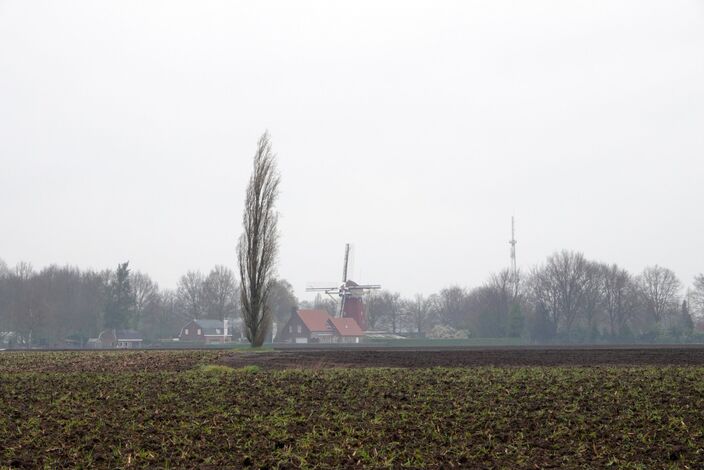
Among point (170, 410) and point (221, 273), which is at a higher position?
point (221, 273)

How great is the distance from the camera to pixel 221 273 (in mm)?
152250

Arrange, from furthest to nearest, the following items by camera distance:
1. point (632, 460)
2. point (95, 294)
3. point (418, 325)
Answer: point (418, 325)
point (95, 294)
point (632, 460)

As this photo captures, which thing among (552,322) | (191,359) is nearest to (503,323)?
(552,322)

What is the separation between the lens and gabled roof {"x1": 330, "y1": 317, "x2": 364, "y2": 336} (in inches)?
4803

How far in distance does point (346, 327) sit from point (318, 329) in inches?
364

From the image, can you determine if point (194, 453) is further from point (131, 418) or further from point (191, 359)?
point (191, 359)

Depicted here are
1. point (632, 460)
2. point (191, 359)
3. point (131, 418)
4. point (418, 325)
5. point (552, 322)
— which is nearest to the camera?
point (632, 460)

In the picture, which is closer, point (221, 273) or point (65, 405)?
point (65, 405)

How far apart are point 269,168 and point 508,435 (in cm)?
3716

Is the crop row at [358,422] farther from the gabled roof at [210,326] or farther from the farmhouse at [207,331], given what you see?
the gabled roof at [210,326]

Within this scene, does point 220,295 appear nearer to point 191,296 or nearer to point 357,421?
point 191,296

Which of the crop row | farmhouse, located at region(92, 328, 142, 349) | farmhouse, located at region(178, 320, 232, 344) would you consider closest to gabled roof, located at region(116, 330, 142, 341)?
farmhouse, located at region(92, 328, 142, 349)

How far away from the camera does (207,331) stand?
438 feet

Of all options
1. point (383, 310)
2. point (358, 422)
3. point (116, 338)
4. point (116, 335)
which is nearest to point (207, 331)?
point (116, 335)
